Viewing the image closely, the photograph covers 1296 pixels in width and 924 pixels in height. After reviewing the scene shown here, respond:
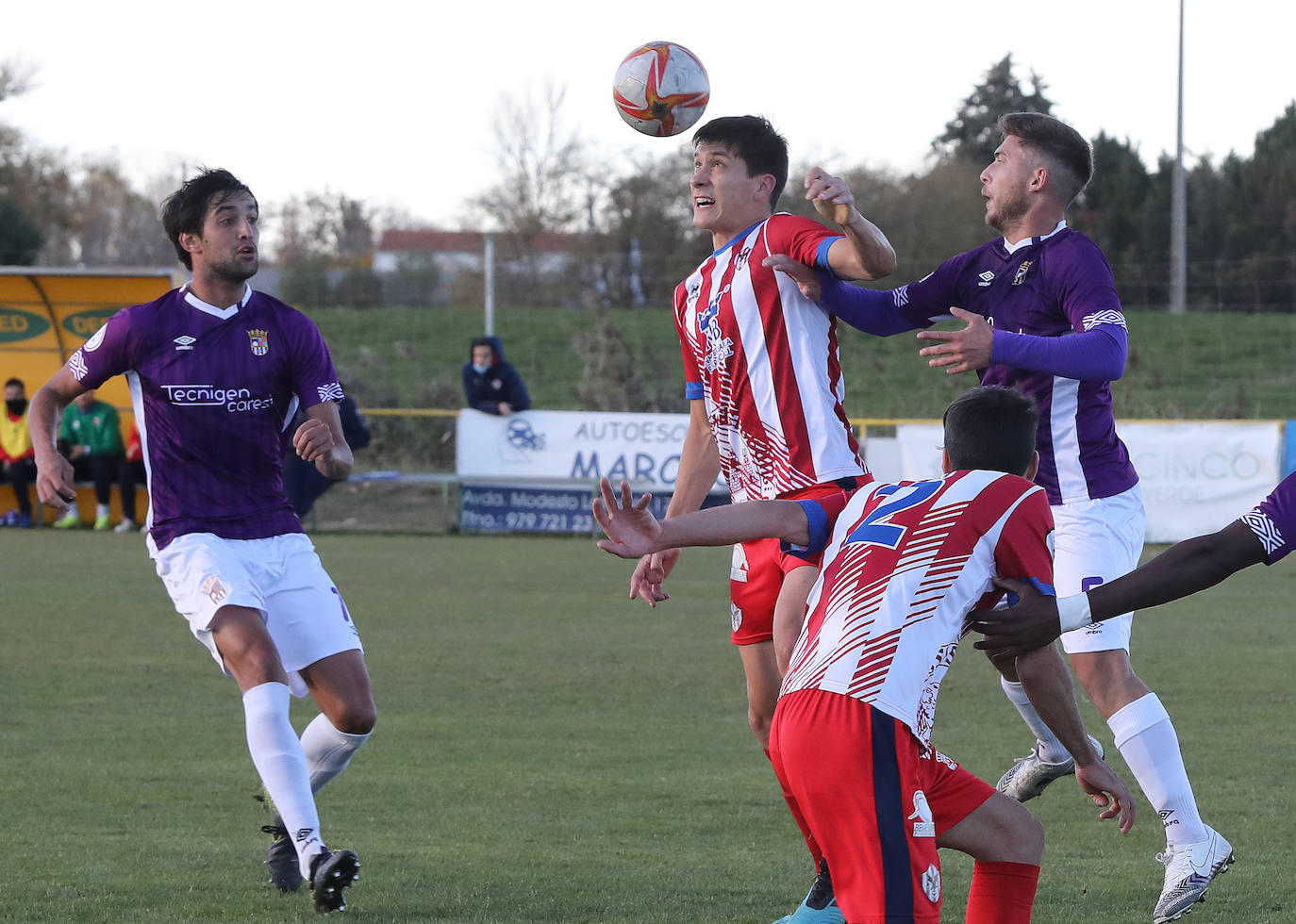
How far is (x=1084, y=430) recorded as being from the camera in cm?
472

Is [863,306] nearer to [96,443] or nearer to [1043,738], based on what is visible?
[1043,738]

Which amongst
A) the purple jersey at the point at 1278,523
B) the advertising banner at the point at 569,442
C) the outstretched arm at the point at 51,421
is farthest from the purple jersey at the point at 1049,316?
the advertising banner at the point at 569,442

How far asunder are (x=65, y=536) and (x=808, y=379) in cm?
1451

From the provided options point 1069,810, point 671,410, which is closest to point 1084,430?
point 1069,810

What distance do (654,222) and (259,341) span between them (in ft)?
94.9

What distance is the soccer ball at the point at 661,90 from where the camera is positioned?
5.55m

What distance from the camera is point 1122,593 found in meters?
3.42

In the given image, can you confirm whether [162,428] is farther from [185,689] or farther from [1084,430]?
[185,689]

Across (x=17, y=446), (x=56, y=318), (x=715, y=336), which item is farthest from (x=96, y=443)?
(x=715, y=336)

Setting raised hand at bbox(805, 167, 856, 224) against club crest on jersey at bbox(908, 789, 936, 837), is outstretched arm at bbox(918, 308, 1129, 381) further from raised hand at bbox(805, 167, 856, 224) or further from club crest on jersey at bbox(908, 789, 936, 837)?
club crest on jersey at bbox(908, 789, 936, 837)

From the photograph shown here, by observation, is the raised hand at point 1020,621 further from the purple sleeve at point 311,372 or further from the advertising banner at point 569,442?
the advertising banner at point 569,442

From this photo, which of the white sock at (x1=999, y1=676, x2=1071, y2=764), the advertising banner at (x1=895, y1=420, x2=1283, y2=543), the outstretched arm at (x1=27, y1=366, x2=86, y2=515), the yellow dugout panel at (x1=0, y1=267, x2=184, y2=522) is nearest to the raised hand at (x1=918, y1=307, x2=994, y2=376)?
the white sock at (x1=999, y1=676, x2=1071, y2=764)

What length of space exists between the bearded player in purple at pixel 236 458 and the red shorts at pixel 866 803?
2114mm

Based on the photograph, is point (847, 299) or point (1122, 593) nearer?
point (1122, 593)
